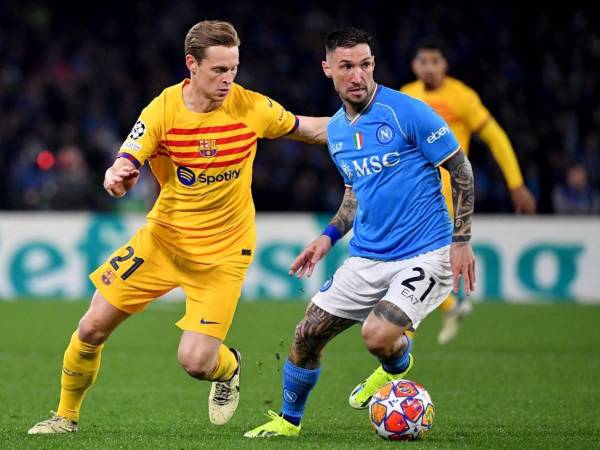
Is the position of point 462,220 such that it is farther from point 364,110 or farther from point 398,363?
point 398,363

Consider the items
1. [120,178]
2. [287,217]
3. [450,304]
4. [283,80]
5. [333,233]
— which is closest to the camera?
[120,178]

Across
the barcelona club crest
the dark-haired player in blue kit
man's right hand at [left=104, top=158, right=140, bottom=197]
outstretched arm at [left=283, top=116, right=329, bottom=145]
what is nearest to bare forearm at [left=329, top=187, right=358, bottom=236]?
the dark-haired player in blue kit

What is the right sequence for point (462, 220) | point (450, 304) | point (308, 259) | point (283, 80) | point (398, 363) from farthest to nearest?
point (283, 80)
point (450, 304)
point (398, 363)
point (308, 259)
point (462, 220)

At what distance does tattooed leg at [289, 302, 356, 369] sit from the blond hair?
1532mm

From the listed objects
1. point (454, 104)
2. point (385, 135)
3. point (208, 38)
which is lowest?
point (454, 104)

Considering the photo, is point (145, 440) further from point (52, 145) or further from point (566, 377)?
point (52, 145)

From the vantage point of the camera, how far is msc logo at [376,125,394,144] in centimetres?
674

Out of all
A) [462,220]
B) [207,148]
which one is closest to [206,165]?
[207,148]

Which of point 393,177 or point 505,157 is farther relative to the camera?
point 505,157

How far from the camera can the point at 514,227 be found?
16.4m

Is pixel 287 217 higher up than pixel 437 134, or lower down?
lower down

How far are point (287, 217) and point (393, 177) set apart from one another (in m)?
9.88

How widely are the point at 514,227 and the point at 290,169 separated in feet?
14.0

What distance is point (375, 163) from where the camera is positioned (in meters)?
6.79
